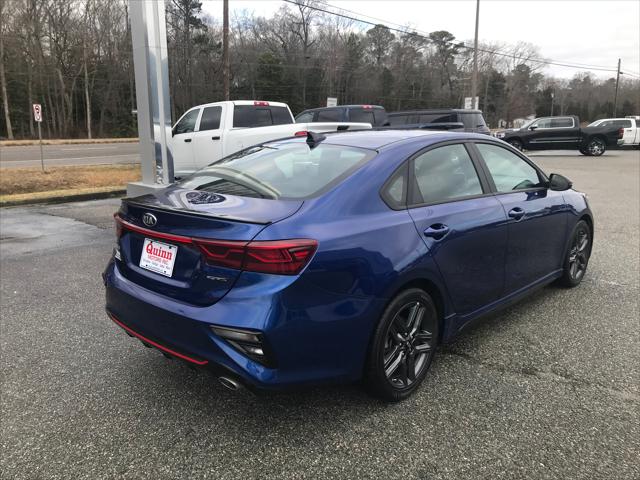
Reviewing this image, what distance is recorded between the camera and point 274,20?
195 feet

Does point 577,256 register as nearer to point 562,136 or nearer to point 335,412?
point 335,412

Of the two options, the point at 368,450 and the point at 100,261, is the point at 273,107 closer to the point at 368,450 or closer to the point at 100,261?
the point at 100,261

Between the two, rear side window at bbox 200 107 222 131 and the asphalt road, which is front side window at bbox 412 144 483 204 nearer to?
rear side window at bbox 200 107 222 131

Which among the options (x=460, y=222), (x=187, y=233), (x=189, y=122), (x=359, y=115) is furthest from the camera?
(x=359, y=115)

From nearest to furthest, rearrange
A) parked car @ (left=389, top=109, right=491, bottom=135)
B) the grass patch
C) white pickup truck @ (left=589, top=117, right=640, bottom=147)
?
the grass patch → parked car @ (left=389, top=109, right=491, bottom=135) → white pickup truck @ (left=589, top=117, right=640, bottom=147)

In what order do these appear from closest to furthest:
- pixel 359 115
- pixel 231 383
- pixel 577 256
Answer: pixel 231 383 < pixel 577 256 < pixel 359 115

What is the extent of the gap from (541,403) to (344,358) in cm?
129

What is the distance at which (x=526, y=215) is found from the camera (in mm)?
3811

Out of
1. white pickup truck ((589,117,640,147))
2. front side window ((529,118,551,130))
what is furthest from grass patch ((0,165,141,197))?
white pickup truck ((589,117,640,147))

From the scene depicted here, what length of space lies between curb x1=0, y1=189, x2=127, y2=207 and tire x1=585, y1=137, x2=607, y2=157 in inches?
913

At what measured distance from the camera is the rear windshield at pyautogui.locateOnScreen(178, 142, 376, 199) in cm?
280

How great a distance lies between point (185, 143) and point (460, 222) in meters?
8.18

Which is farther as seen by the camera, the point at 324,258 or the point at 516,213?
the point at 516,213

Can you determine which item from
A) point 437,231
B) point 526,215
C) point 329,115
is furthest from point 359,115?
point 437,231
